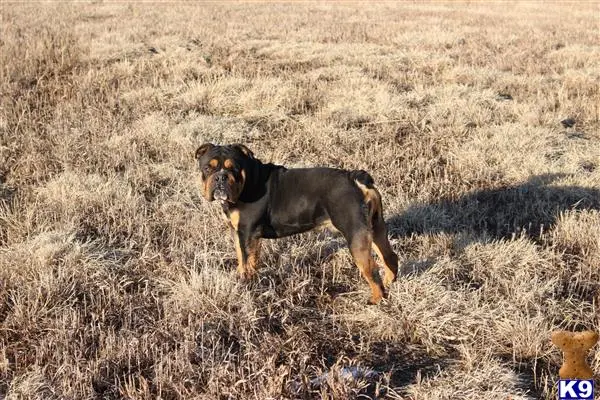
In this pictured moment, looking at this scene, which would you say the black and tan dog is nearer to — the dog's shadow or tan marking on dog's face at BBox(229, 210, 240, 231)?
tan marking on dog's face at BBox(229, 210, 240, 231)

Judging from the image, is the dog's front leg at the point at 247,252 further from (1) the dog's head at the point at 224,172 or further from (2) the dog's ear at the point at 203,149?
(2) the dog's ear at the point at 203,149

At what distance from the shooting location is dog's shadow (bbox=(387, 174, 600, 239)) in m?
5.37

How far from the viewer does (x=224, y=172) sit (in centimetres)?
401

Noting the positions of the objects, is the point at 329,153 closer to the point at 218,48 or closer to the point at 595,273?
the point at 595,273

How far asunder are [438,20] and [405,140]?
575 inches

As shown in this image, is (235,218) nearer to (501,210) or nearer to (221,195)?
(221,195)

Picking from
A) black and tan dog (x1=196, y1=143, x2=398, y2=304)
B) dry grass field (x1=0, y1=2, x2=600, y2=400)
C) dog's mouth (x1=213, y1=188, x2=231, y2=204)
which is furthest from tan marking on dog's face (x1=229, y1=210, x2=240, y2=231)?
dry grass field (x1=0, y1=2, x2=600, y2=400)

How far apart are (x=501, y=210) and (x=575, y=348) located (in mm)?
3763

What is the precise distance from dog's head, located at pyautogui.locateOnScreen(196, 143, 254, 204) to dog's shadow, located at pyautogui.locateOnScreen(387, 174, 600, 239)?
1.80 meters

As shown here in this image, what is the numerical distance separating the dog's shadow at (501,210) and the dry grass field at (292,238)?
0.03 metres

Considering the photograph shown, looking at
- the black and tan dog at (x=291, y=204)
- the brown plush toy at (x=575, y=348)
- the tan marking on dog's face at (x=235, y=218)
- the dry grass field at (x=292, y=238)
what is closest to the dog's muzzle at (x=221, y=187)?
the black and tan dog at (x=291, y=204)

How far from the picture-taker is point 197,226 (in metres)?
5.19

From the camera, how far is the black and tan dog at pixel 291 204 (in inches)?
154

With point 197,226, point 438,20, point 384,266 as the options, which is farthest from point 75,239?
point 438,20
